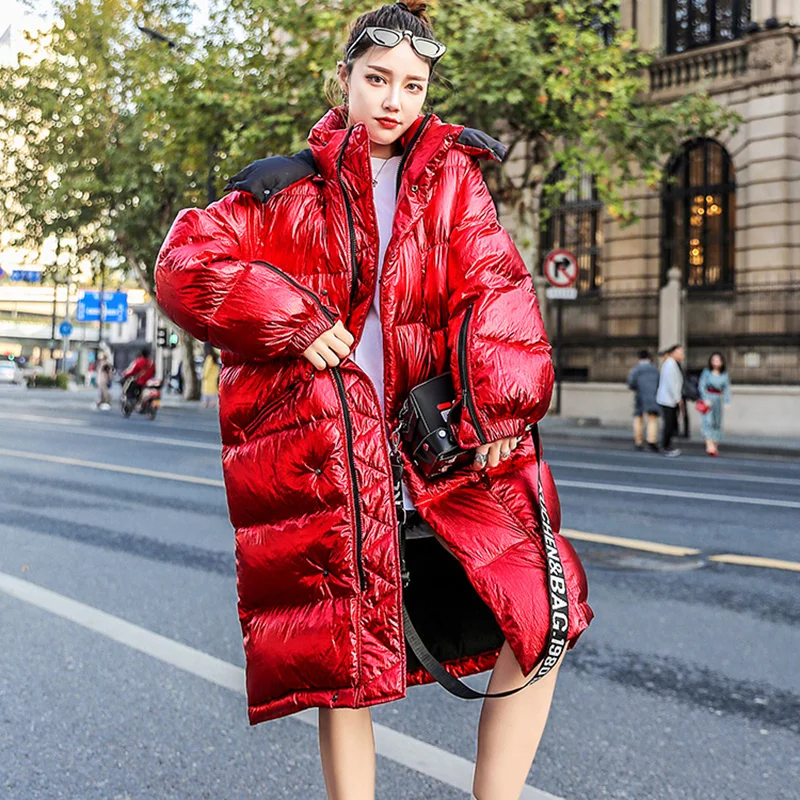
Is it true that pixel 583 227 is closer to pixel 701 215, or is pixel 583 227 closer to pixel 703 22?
pixel 701 215

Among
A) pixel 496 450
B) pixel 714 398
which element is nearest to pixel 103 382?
pixel 714 398

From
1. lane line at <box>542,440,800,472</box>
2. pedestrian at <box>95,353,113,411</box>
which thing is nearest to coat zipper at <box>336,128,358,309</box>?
lane line at <box>542,440,800,472</box>

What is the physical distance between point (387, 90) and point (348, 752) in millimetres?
1407

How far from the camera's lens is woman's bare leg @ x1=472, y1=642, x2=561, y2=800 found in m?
2.42

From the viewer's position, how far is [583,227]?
27656 mm

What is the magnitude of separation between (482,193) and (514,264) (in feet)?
0.60

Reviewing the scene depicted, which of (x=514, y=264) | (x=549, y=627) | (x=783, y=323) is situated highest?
(x=783, y=323)

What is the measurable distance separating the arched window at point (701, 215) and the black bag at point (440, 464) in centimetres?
2320

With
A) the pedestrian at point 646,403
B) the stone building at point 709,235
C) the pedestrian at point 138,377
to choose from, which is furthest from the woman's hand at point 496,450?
the pedestrian at point 138,377

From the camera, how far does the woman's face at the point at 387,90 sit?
2461 millimetres

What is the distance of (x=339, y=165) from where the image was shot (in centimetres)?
239

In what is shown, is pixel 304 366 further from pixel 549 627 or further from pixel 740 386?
pixel 740 386

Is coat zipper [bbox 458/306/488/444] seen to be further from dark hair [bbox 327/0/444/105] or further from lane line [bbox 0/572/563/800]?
lane line [bbox 0/572/563/800]

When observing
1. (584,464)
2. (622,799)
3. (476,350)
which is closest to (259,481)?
(476,350)
